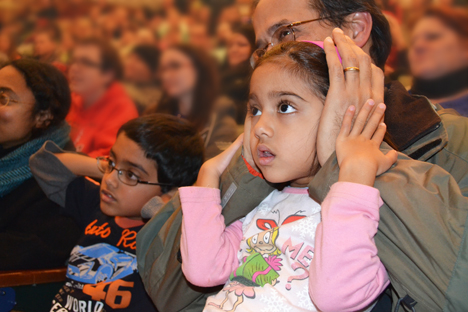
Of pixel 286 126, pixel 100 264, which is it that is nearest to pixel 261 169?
pixel 286 126

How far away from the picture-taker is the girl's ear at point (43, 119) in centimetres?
236

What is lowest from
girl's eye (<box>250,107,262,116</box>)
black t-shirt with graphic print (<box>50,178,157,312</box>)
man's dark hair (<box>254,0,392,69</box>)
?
black t-shirt with graphic print (<box>50,178,157,312</box>)

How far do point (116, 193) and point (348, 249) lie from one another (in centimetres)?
121

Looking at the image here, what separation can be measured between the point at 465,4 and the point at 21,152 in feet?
8.76

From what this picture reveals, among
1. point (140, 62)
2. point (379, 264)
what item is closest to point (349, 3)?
point (379, 264)

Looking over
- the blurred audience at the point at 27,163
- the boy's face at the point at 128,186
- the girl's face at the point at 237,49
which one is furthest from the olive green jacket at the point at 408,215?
the girl's face at the point at 237,49

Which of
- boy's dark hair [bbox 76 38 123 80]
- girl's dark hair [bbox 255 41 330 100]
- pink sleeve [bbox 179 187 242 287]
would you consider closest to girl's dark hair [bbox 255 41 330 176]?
girl's dark hair [bbox 255 41 330 100]

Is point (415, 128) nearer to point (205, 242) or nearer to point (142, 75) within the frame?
point (205, 242)

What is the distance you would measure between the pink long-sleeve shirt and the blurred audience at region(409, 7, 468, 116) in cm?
148

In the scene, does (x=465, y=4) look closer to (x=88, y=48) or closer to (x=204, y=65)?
(x=204, y=65)

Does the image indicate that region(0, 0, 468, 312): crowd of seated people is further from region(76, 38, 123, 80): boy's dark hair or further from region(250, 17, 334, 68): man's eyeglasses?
region(76, 38, 123, 80): boy's dark hair

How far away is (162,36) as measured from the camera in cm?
313

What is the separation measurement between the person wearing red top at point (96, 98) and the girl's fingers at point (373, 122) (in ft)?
7.59

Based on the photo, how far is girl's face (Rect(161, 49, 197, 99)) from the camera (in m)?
2.93
